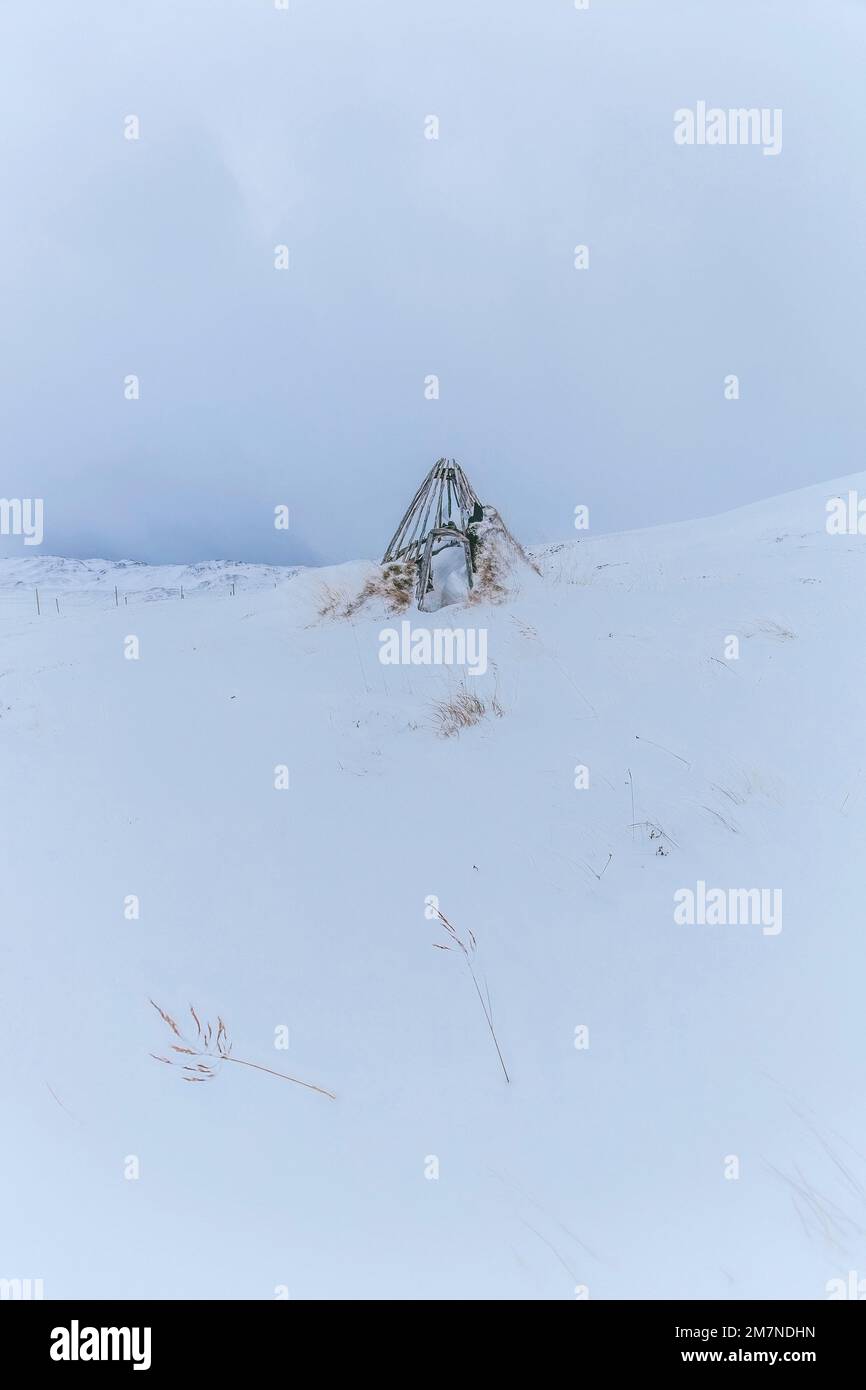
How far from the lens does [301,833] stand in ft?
10.4

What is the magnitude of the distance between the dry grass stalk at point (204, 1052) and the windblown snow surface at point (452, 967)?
5cm

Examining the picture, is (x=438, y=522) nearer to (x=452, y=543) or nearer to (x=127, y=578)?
(x=452, y=543)

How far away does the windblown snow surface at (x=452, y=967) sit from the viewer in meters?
2.30

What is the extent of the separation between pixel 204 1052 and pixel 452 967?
3.58 ft

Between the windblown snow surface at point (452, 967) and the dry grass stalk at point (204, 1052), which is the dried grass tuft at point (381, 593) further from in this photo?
the dry grass stalk at point (204, 1052)

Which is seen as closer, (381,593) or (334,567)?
(381,593)

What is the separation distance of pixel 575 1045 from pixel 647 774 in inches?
51.4

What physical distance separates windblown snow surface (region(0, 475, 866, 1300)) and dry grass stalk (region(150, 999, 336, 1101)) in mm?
52

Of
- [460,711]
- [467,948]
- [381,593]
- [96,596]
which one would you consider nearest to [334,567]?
[381,593]

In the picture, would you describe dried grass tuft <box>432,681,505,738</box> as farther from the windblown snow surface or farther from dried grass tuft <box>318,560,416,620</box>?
dried grass tuft <box>318,560,416,620</box>

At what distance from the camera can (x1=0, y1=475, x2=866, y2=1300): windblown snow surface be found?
2.30 m

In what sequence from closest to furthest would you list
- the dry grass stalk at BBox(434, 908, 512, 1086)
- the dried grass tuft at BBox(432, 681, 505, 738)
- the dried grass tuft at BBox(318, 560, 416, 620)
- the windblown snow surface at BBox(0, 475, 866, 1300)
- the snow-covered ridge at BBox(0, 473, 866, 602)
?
the windblown snow surface at BBox(0, 475, 866, 1300) < the dry grass stalk at BBox(434, 908, 512, 1086) < the dried grass tuft at BBox(432, 681, 505, 738) < the dried grass tuft at BBox(318, 560, 416, 620) < the snow-covered ridge at BBox(0, 473, 866, 602)

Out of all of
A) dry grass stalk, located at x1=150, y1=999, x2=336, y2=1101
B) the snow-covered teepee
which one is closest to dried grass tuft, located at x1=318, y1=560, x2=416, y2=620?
the snow-covered teepee

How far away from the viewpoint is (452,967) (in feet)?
8.87
